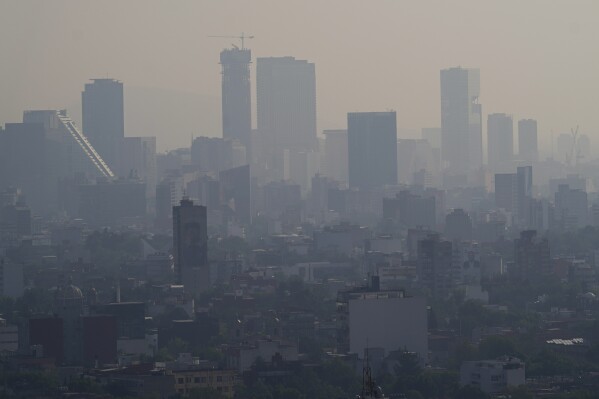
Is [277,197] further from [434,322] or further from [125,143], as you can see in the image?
[434,322]

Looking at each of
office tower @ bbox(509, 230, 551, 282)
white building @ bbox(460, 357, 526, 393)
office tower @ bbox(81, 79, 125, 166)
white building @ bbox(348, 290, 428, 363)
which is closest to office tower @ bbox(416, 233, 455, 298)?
office tower @ bbox(509, 230, 551, 282)

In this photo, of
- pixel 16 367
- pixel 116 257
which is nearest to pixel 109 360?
pixel 16 367

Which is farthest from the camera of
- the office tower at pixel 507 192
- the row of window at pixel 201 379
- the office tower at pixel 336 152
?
the office tower at pixel 336 152

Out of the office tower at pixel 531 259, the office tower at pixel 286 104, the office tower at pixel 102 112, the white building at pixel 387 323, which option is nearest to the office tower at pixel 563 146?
the office tower at pixel 286 104

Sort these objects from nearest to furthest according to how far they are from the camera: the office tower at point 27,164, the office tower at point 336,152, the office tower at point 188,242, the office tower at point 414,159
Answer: the office tower at point 188,242
the office tower at point 27,164
the office tower at point 336,152
the office tower at point 414,159

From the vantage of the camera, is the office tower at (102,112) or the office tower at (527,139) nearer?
the office tower at (102,112)

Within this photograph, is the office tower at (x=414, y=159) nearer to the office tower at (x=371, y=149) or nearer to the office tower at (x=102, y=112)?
the office tower at (x=371, y=149)

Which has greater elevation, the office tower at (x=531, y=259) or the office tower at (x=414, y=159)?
the office tower at (x=414, y=159)

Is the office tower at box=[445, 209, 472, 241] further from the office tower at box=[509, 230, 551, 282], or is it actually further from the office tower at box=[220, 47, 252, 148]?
the office tower at box=[220, 47, 252, 148]
